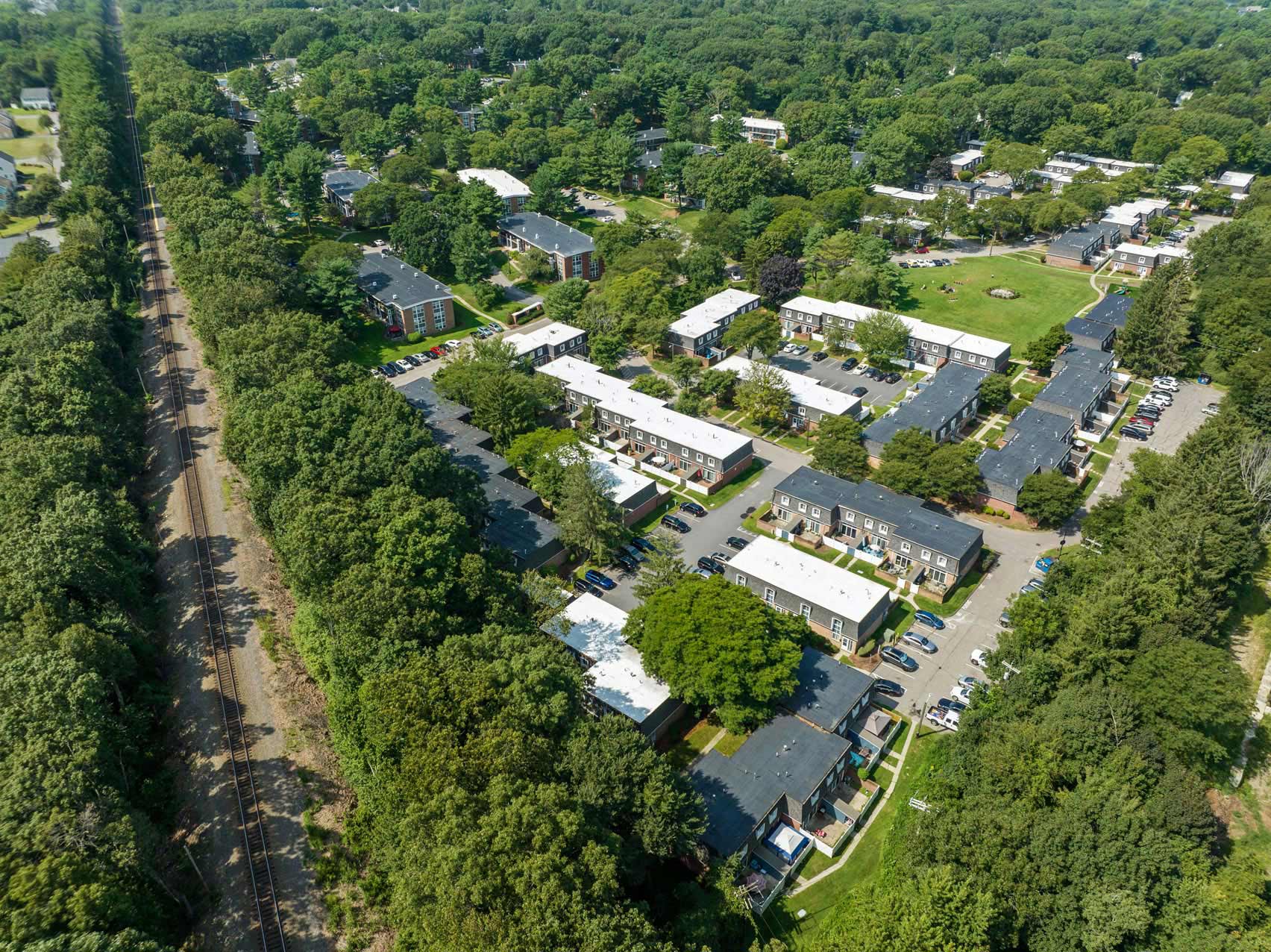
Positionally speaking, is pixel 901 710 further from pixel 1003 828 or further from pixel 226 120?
pixel 226 120

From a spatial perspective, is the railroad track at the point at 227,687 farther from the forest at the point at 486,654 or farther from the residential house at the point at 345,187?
the residential house at the point at 345,187

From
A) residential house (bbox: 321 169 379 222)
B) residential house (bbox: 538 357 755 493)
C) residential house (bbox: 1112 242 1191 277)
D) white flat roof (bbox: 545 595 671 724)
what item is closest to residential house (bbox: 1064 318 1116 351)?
residential house (bbox: 1112 242 1191 277)

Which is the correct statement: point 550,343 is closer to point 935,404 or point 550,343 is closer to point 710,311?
point 710,311

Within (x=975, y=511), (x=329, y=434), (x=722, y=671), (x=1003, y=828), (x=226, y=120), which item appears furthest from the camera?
(x=226, y=120)

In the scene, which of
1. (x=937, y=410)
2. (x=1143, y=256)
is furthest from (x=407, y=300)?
(x=1143, y=256)

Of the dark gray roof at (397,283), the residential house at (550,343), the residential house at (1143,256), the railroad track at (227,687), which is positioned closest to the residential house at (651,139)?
the dark gray roof at (397,283)

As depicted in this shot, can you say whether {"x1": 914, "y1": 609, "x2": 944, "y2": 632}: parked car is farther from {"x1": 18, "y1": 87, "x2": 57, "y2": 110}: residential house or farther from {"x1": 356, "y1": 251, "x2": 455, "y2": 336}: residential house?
{"x1": 18, "y1": 87, "x2": 57, "y2": 110}: residential house

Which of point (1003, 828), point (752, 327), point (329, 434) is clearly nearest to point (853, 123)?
point (752, 327)
